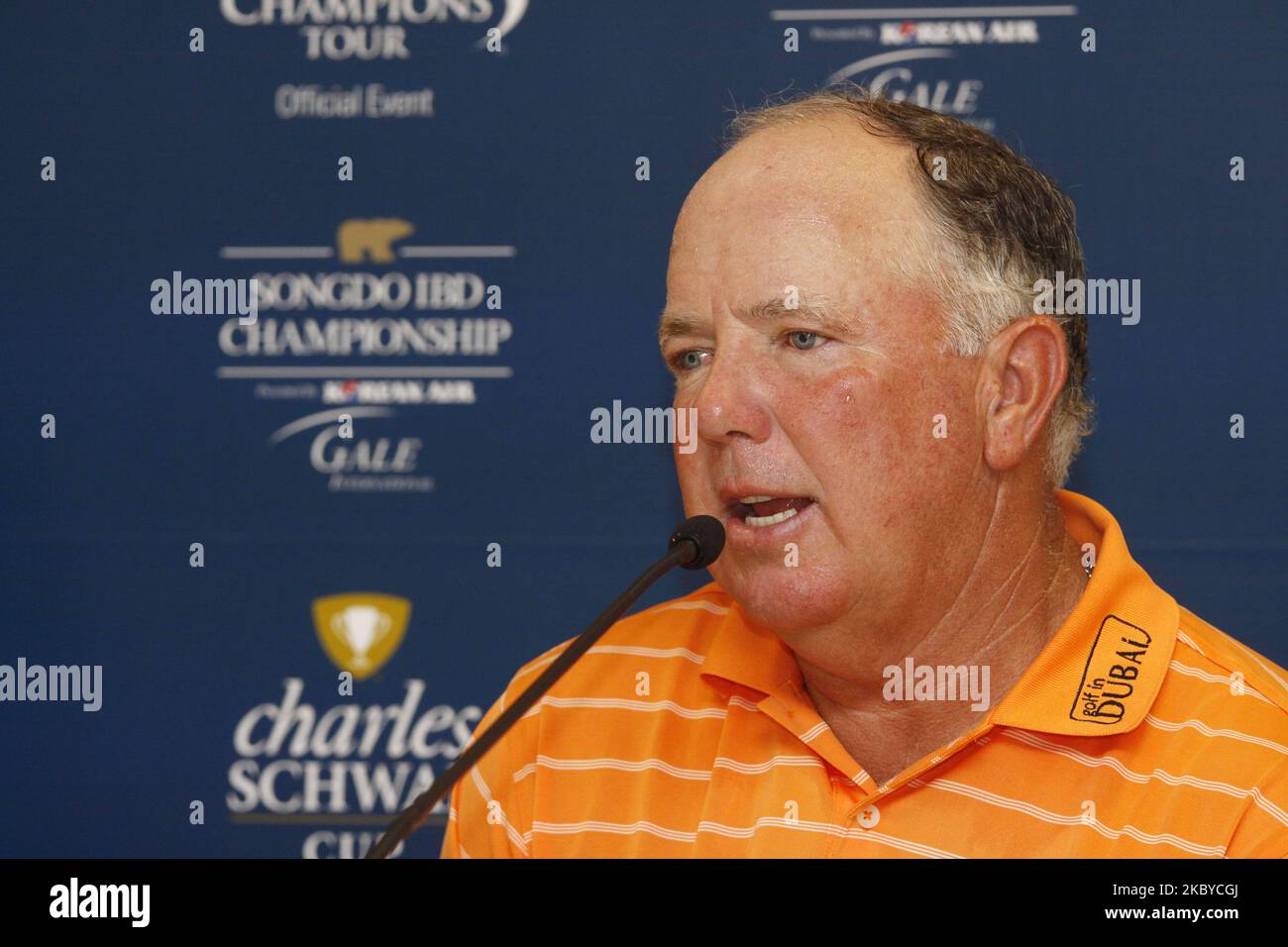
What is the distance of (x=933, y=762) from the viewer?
3.62ft

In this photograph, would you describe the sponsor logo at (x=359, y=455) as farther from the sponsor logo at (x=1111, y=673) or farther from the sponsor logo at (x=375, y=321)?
the sponsor logo at (x=1111, y=673)

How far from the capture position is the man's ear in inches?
46.3

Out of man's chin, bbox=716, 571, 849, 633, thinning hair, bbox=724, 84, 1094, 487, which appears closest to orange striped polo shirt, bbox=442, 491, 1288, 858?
man's chin, bbox=716, 571, 849, 633

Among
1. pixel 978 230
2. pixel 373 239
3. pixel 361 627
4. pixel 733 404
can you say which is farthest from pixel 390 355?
pixel 978 230

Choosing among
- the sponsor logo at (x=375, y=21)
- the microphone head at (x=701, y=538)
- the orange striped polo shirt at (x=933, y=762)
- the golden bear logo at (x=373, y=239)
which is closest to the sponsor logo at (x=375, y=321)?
the golden bear logo at (x=373, y=239)

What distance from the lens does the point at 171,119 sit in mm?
1694

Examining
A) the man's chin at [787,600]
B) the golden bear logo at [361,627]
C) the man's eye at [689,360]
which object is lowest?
the golden bear logo at [361,627]

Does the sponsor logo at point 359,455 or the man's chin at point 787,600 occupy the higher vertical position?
the sponsor logo at point 359,455

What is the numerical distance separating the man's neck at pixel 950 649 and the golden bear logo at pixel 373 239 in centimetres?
77

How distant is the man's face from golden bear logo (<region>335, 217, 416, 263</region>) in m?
0.60

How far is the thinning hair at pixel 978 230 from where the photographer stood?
1.15 m

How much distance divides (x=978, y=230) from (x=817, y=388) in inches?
8.4

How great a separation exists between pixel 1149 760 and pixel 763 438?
42cm
